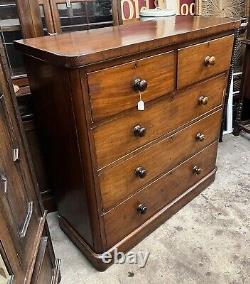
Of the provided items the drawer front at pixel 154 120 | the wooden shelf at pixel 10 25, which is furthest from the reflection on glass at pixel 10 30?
the drawer front at pixel 154 120

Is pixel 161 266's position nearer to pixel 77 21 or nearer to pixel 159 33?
pixel 159 33

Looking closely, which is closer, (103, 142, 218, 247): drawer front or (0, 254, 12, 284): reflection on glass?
(0, 254, 12, 284): reflection on glass

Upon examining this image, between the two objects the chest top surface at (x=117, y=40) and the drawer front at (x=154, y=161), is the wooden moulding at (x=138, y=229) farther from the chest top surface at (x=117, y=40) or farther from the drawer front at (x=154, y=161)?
the chest top surface at (x=117, y=40)

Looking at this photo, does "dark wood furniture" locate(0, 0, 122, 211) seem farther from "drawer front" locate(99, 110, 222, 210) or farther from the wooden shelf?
"drawer front" locate(99, 110, 222, 210)

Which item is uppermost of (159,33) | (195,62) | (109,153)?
(159,33)

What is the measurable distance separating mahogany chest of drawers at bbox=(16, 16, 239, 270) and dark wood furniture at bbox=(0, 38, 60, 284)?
0.64 ft

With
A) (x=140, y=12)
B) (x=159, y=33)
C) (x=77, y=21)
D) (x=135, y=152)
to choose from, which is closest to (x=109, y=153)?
(x=135, y=152)

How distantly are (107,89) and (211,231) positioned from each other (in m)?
1.06

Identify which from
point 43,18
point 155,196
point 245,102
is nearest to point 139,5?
point 43,18

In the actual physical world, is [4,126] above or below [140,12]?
below

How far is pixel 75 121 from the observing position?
1.16m

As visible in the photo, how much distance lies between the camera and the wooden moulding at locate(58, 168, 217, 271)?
152 cm

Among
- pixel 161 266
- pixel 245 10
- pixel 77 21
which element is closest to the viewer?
pixel 161 266

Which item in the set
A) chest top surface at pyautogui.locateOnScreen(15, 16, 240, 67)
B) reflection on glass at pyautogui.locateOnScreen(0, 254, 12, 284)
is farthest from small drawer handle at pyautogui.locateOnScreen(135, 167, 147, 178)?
reflection on glass at pyautogui.locateOnScreen(0, 254, 12, 284)
